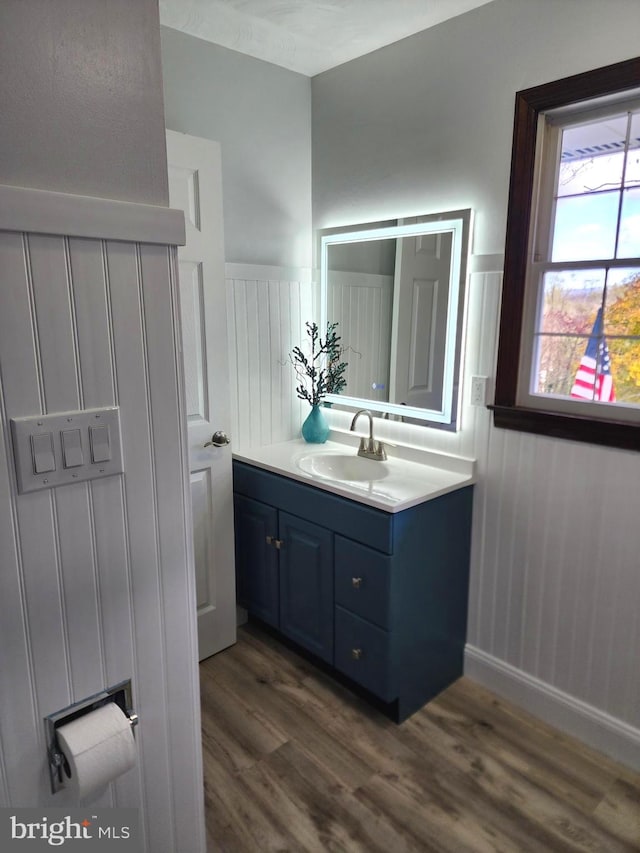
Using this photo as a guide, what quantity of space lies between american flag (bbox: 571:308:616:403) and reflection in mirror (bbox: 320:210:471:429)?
44cm

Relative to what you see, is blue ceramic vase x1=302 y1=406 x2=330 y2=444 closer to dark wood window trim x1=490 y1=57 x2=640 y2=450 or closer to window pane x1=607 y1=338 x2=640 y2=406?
dark wood window trim x1=490 y1=57 x2=640 y2=450

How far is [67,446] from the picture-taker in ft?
2.80

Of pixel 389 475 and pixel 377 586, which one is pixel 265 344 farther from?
pixel 377 586

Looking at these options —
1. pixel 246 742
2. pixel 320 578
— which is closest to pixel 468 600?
pixel 320 578

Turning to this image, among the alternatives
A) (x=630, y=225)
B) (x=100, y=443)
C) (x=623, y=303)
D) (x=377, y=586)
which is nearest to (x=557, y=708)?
(x=377, y=586)

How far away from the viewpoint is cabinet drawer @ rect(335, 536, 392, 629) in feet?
6.16

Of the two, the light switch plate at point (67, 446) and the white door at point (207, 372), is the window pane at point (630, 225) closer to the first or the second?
the white door at point (207, 372)

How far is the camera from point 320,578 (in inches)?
84.0

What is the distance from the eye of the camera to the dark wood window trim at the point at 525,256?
64.3 inches

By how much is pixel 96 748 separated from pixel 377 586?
3.80ft

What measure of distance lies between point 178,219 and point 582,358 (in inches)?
56.1

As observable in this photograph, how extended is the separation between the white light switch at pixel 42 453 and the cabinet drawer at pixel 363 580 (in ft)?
4.10

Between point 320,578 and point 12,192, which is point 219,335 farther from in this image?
point 12,192

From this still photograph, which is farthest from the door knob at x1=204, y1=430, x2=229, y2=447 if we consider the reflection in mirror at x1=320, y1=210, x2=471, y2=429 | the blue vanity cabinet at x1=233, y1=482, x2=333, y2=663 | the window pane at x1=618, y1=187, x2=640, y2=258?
the window pane at x1=618, y1=187, x2=640, y2=258
